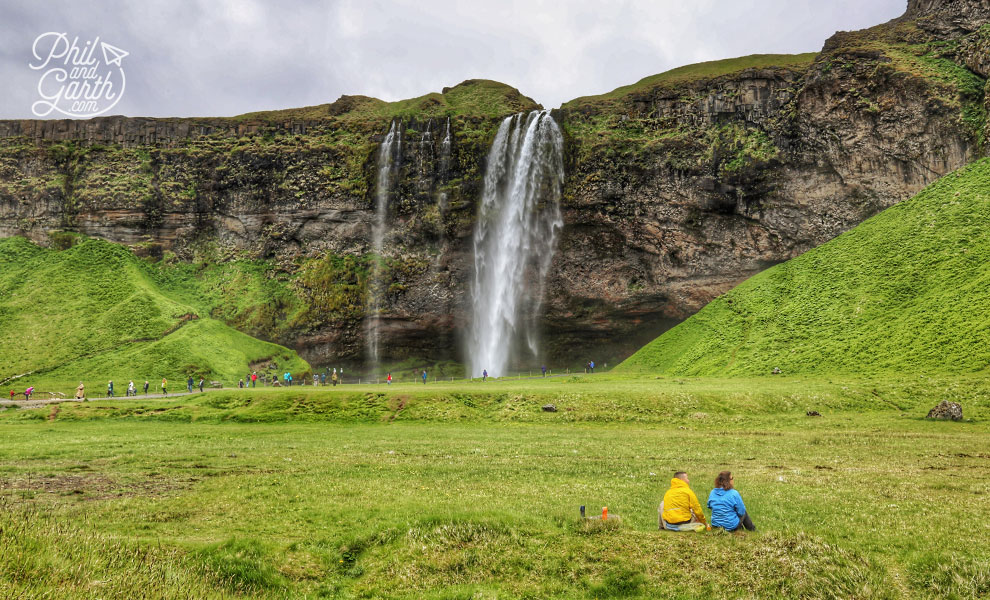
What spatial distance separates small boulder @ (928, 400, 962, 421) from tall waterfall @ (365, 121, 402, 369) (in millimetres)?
65896

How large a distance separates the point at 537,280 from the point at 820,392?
4642 centimetres

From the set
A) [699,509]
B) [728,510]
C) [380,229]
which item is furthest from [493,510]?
[380,229]

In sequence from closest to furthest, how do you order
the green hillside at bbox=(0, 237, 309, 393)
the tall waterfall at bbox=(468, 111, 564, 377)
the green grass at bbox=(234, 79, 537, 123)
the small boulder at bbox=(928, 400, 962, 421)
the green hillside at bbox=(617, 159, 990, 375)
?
the small boulder at bbox=(928, 400, 962, 421), the green hillside at bbox=(617, 159, 990, 375), the green hillside at bbox=(0, 237, 309, 393), the tall waterfall at bbox=(468, 111, 564, 377), the green grass at bbox=(234, 79, 537, 123)

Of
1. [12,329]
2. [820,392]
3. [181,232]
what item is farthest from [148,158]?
[820,392]

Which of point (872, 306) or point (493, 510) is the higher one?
point (872, 306)

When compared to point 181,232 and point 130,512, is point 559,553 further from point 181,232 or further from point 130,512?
point 181,232

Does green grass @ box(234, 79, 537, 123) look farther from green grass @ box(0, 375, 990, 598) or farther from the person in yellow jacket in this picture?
the person in yellow jacket

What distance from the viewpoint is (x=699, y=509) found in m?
11.2

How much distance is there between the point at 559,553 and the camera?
33.6ft

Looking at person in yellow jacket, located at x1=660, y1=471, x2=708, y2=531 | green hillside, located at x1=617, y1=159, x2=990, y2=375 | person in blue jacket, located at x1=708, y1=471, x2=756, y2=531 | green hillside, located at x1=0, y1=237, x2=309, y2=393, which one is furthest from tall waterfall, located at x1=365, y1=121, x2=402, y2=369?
person in blue jacket, located at x1=708, y1=471, x2=756, y2=531

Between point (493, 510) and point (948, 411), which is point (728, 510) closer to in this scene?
point (493, 510)

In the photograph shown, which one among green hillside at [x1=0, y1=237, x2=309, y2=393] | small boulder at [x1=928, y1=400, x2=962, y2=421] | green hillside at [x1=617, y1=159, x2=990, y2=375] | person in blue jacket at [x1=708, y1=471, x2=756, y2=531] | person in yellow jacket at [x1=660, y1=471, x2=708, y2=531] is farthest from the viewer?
green hillside at [x1=0, y1=237, x2=309, y2=393]

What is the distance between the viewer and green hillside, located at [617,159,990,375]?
133 ft

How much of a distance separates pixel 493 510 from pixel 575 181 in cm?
6830
